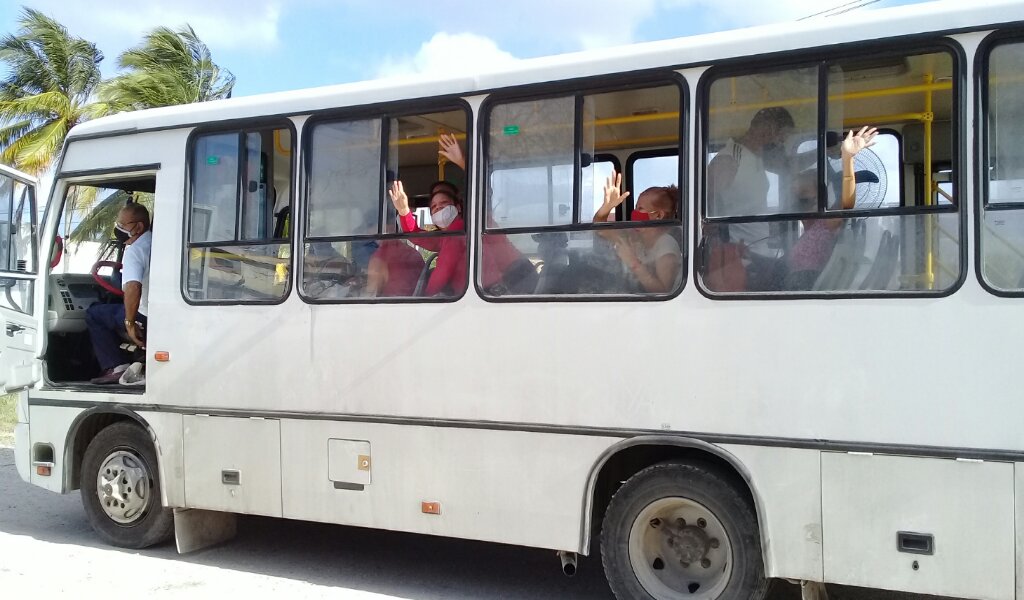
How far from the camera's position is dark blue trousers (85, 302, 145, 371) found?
7293mm

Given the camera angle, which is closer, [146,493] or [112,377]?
[146,493]

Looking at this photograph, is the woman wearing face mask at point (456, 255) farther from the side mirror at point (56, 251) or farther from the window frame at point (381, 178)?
the side mirror at point (56, 251)

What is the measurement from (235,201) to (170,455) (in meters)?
1.85

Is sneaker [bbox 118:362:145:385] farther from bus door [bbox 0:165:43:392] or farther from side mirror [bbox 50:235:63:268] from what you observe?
side mirror [bbox 50:235:63:268]

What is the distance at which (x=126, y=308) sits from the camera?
7086 mm

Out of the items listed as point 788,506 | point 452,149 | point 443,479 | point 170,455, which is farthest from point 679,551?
point 170,455

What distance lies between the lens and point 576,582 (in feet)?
20.5

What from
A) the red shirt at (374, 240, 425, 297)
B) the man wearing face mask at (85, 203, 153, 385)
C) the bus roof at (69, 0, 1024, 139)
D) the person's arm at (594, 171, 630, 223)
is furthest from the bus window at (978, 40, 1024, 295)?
the man wearing face mask at (85, 203, 153, 385)

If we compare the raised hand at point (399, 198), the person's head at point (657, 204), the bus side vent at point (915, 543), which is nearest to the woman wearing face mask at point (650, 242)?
the person's head at point (657, 204)

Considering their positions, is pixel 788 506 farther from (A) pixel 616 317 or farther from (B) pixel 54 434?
(B) pixel 54 434

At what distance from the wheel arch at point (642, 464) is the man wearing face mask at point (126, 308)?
3.74 m

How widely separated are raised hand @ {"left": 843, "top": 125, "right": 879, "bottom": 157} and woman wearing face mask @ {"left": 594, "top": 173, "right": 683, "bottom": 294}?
2.98 ft

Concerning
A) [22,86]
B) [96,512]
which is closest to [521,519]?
[96,512]

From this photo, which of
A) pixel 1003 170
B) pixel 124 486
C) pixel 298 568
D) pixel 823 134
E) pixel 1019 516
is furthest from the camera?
pixel 124 486
